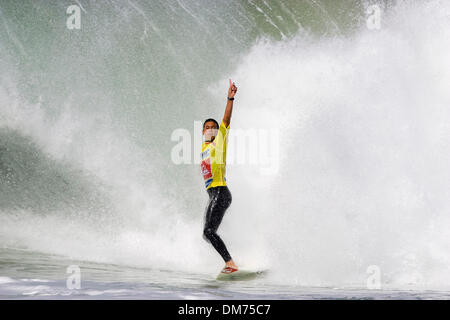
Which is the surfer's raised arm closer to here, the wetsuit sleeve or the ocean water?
the wetsuit sleeve

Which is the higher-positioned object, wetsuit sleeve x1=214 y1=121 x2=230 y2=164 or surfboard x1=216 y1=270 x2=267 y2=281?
wetsuit sleeve x1=214 y1=121 x2=230 y2=164

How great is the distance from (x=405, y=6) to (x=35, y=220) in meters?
10.3

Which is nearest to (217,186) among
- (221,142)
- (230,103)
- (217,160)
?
(217,160)

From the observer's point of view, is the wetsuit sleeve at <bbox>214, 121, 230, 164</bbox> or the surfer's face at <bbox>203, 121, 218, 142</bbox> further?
the surfer's face at <bbox>203, 121, 218, 142</bbox>

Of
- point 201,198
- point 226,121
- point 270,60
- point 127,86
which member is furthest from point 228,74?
point 226,121

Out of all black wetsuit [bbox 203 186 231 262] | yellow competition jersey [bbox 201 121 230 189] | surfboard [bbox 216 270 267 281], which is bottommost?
surfboard [bbox 216 270 267 281]

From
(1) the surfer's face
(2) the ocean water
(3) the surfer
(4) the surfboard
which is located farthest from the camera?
(2) the ocean water

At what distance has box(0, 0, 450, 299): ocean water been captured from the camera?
20.9 ft

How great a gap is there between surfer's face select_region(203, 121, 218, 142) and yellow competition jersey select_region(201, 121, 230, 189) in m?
0.18

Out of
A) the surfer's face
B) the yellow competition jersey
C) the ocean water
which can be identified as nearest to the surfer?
the yellow competition jersey

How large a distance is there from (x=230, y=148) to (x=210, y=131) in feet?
13.2

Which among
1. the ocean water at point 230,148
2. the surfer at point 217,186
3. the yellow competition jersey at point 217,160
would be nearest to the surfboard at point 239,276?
the surfer at point 217,186

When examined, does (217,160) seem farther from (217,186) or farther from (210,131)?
(210,131)
